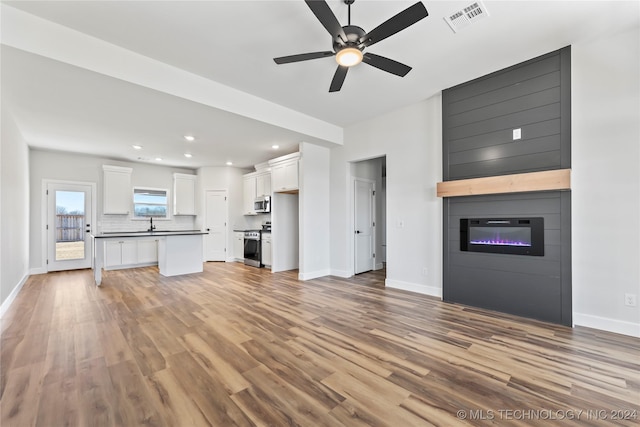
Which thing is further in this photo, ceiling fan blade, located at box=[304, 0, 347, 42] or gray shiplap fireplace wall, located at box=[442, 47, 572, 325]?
gray shiplap fireplace wall, located at box=[442, 47, 572, 325]

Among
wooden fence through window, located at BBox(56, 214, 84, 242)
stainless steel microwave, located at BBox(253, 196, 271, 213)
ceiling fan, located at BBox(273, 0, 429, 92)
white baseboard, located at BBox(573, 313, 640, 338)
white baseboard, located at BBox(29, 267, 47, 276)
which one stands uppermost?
ceiling fan, located at BBox(273, 0, 429, 92)

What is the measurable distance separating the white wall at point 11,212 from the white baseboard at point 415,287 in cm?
530

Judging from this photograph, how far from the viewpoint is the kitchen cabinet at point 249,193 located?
7473mm

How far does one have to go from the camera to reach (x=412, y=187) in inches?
171

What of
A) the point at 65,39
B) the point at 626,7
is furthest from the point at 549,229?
the point at 65,39

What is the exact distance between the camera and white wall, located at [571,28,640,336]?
265 centimetres

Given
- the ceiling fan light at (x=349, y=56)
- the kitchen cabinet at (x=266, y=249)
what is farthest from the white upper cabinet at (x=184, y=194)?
the ceiling fan light at (x=349, y=56)

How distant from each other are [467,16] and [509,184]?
1.87m

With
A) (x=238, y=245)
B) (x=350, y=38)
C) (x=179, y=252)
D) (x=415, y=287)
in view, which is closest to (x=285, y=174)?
(x=179, y=252)

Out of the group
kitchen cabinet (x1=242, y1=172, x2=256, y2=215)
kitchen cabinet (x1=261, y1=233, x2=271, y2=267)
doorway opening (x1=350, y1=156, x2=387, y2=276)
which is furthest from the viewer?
kitchen cabinet (x1=242, y1=172, x2=256, y2=215)

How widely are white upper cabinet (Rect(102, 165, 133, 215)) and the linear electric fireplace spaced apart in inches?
305

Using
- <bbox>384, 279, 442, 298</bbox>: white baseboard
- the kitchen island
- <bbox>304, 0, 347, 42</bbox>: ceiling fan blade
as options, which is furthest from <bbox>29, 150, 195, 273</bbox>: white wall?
<bbox>304, 0, 347, 42</bbox>: ceiling fan blade

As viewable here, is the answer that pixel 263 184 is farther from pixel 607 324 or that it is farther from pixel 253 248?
pixel 607 324

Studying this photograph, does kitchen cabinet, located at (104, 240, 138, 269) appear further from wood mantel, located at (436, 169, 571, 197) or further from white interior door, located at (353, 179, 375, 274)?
wood mantel, located at (436, 169, 571, 197)
